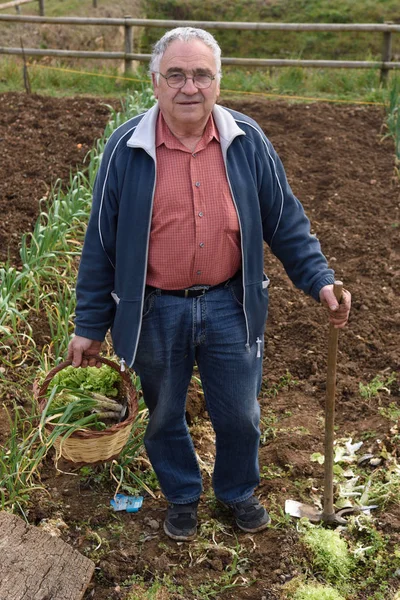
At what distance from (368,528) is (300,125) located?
537 centimetres

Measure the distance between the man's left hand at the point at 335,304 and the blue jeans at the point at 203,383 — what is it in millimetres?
265

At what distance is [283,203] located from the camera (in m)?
2.46

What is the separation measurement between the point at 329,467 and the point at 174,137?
126 centimetres

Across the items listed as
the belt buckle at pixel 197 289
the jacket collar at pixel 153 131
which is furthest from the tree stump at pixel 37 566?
the jacket collar at pixel 153 131

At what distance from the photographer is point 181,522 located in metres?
2.79

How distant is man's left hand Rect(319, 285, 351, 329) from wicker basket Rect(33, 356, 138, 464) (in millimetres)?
743

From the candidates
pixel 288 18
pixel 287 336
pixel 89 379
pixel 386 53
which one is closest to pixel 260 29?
pixel 386 53

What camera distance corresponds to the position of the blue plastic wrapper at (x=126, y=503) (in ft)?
9.58

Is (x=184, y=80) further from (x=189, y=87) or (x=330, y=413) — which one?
(x=330, y=413)

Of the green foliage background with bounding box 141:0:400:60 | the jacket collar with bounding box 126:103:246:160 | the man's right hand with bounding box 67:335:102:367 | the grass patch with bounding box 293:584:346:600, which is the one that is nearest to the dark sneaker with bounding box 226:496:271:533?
the grass patch with bounding box 293:584:346:600

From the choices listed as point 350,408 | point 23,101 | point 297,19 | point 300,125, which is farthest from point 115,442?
point 297,19

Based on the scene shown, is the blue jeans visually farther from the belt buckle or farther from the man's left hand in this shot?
the man's left hand

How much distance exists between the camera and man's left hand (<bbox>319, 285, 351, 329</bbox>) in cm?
242

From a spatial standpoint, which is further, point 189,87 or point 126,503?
point 126,503
